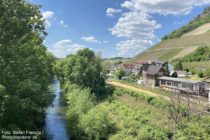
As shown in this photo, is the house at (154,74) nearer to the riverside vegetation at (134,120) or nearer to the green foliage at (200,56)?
the riverside vegetation at (134,120)

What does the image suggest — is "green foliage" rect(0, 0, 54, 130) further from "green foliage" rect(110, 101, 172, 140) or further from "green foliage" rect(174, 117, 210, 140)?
"green foliage" rect(174, 117, 210, 140)

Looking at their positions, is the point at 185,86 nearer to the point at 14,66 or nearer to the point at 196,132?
the point at 196,132

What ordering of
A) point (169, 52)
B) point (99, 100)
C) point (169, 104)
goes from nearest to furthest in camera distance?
point (169, 104) → point (99, 100) → point (169, 52)

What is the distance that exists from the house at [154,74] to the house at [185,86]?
344 centimetres

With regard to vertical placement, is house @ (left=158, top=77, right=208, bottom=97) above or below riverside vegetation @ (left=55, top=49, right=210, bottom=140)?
above

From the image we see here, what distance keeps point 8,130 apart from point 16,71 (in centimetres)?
504

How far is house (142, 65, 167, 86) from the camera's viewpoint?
77375 millimetres

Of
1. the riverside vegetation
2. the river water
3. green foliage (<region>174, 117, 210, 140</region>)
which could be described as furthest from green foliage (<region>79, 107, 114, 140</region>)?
green foliage (<region>174, 117, 210, 140</region>)

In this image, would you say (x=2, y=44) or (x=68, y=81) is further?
(x=68, y=81)

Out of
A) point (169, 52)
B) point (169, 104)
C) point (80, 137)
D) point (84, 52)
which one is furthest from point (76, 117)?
point (169, 52)

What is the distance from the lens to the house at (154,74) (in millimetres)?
77375

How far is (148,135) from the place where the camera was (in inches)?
1062

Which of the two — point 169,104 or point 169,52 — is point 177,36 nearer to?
point 169,52

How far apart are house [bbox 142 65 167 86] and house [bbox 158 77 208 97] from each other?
11.3 ft
